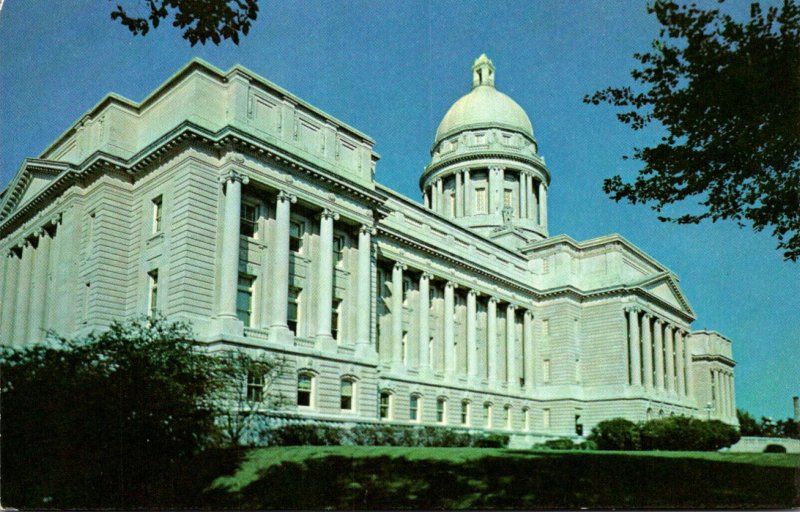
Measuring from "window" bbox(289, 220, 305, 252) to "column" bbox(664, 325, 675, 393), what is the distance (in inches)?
1754

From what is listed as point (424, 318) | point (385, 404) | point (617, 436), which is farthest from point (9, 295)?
point (617, 436)

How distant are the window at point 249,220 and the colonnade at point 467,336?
14.4m

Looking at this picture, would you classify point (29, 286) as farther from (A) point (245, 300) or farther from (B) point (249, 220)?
(B) point (249, 220)

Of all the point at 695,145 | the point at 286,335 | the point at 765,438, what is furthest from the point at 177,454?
the point at 765,438

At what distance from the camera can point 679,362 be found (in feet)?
231

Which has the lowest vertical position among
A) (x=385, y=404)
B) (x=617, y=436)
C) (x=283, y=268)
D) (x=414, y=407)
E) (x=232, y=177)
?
(x=617, y=436)

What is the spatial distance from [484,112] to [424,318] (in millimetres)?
39821

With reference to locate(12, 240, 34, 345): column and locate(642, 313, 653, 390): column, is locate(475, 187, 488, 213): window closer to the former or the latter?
locate(642, 313, 653, 390): column

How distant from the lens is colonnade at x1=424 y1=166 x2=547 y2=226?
7775cm

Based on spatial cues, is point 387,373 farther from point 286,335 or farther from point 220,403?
point 220,403

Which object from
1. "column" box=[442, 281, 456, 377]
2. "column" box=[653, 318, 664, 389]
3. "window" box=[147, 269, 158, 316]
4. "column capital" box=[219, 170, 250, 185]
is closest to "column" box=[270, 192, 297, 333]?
"column capital" box=[219, 170, 250, 185]

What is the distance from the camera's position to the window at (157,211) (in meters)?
33.0

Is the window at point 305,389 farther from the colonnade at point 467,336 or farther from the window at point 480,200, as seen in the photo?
the window at point 480,200

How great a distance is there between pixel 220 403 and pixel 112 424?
207 inches
